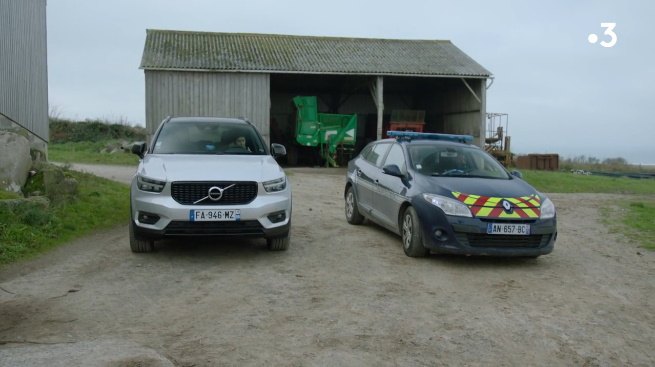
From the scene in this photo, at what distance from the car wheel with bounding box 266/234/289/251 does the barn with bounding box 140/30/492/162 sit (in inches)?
699

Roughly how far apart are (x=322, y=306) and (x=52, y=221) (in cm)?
524

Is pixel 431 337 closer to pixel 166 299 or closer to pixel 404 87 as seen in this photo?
pixel 166 299

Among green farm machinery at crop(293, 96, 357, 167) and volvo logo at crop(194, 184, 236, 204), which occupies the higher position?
green farm machinery at crop(293, 96, 357, 167)

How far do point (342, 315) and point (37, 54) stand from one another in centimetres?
1394

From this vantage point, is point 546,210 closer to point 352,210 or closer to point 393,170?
point 393,170

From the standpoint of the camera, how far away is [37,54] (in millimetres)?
15812

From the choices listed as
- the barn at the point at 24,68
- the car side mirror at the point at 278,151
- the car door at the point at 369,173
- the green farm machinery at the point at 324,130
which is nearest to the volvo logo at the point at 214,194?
the car side mirror at the point at 278,151

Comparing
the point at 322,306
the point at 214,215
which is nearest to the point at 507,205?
the point at 322,306

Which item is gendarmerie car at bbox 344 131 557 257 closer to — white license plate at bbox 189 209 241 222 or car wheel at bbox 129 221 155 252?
white license plate at bbox 189 209 241 222

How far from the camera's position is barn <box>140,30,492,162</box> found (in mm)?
24609

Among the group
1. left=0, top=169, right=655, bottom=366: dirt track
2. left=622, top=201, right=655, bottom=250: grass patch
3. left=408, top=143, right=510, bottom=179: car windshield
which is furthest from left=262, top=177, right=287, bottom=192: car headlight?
left=622, top=201, right=655, bottom=250: grass patch

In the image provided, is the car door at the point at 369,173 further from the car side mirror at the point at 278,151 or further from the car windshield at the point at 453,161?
the car side mirror at the point at 278,151

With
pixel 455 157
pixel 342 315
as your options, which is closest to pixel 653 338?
pixel 342 315

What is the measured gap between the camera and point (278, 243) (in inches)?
298
